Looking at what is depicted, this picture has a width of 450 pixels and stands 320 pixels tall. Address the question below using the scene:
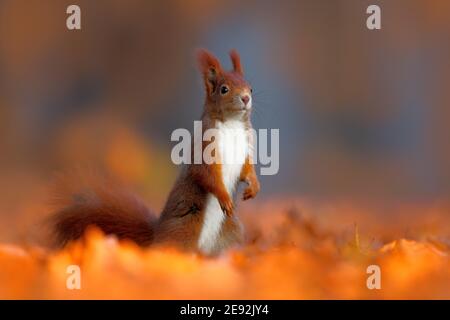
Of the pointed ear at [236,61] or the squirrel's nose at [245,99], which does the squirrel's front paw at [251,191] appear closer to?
the squirrel's nose at [245,99]

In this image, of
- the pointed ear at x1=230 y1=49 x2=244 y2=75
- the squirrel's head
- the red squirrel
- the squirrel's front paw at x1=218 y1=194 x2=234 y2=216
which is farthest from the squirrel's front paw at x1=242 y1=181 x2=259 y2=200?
the pointed ear at x1=230 y1=49 x2=244 y2=75

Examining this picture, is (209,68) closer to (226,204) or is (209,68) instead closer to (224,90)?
(224,90)

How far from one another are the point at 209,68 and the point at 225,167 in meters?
0.32

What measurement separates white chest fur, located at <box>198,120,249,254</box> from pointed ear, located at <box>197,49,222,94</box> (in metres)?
0.14

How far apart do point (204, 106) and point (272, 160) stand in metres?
0.42

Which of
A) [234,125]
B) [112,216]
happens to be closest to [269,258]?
[234,125]

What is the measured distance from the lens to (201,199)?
6.96ft

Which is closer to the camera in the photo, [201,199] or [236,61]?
[201,199]

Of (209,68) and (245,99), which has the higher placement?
(209,68)

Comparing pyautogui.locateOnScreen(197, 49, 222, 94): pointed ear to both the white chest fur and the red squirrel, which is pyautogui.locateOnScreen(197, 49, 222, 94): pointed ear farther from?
the white chest fur

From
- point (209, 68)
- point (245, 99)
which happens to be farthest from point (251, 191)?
point (209, 68)

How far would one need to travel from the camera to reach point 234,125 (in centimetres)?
216

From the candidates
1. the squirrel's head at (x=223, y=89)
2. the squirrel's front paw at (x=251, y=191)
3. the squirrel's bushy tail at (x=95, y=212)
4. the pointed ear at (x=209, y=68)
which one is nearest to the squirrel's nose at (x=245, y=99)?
the squirrel's head at (x=223, y=89)

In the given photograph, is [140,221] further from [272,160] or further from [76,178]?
[272,160]
